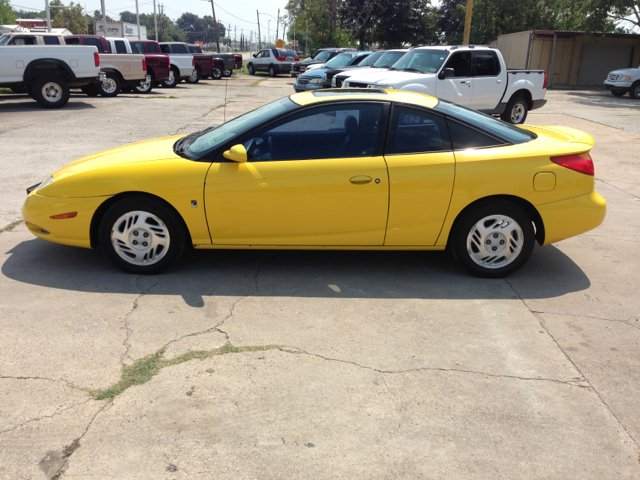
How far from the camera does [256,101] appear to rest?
1991cm

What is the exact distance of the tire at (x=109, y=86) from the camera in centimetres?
1939

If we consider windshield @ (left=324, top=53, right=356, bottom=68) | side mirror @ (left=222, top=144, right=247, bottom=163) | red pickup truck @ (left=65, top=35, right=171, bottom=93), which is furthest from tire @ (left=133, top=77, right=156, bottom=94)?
side mirror @ (left=222, top=144, right=247, bottom=163)

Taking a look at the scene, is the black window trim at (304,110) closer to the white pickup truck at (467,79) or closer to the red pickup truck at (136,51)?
the white pickup truck at (467,79)

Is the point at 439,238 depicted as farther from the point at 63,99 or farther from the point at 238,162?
the point at 63,99

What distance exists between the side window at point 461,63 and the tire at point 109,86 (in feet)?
40.1

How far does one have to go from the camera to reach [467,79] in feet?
41.5

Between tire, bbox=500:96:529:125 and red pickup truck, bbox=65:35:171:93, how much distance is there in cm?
1365

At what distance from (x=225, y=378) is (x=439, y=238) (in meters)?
2.21

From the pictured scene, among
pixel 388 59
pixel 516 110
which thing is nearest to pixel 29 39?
pixel 388 59

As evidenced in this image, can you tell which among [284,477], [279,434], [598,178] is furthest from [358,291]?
[598,178]

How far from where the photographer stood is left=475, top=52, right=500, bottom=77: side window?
42.0 feet

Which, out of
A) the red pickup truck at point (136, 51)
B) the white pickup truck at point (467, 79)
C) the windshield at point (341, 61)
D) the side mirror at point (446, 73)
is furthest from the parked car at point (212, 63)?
the side mirror at point (446, 73)

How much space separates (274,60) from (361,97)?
37457mm

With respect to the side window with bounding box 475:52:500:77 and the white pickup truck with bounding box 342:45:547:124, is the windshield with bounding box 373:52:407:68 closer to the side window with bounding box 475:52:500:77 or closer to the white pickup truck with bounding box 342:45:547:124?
the white pickup truck with bounding box 342:45:547:124
